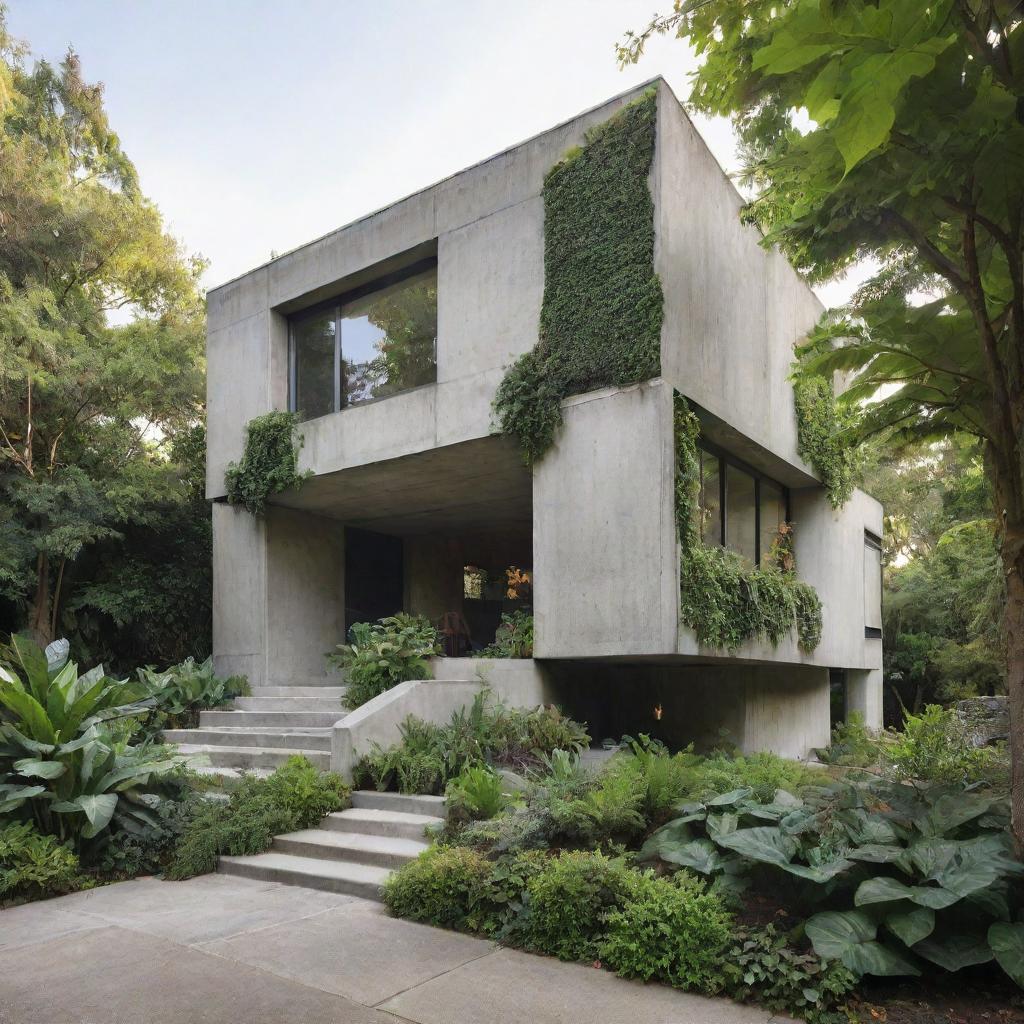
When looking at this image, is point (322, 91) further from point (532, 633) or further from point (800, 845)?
point (800, 845)

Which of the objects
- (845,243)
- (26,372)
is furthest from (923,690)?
(26,372)

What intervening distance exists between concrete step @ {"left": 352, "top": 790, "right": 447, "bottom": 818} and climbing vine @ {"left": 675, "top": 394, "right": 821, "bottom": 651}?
11.3ft

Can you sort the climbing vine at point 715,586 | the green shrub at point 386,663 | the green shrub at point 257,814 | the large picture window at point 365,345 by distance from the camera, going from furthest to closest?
1. the large picture window at point 365,345
2. the green shrub at point 386,663
3. the climbing vine at point 715,586
4. the green shrub at point 257,814

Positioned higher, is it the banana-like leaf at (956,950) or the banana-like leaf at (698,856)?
the banana-like leaf at (698,856)

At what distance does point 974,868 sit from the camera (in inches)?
157

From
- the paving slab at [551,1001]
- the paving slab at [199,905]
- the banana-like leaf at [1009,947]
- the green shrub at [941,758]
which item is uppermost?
the green shrub at [941,758]

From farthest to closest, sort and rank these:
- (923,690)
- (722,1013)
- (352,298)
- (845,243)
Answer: (923,690)
(352,298)
(845,243)
(722,1013)

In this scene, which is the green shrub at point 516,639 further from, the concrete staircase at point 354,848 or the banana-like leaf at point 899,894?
the banana-like leaf at point 899,894

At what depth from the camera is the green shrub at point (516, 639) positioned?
992 centimetres

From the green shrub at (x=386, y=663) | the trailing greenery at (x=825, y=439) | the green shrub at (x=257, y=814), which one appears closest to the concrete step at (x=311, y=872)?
the green shrub at (x=257, y=814)

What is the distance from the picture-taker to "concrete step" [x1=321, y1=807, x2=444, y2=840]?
22.0ft

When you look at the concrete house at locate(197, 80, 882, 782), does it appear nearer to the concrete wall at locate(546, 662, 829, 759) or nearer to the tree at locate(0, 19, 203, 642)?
the concrete wall at locate(546, 662, 829, 759)

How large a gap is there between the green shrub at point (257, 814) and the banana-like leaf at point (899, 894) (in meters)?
4.80

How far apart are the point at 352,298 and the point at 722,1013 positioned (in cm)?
1085
